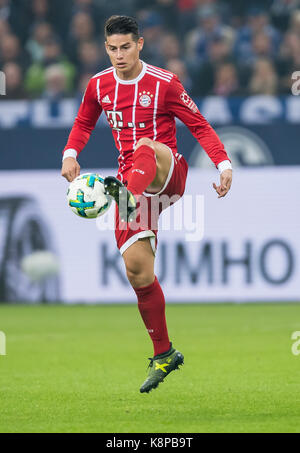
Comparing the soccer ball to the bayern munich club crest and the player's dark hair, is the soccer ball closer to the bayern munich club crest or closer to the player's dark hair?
the bayern munich club crest

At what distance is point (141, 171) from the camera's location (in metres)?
5.38

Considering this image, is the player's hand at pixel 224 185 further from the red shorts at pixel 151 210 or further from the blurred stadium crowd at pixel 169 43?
the blurred stadium crowd at pixel 169 43

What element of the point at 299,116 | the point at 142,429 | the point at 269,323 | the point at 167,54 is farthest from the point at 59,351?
the point at 167,54

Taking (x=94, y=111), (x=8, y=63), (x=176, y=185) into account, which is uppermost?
(x=8, y=63)

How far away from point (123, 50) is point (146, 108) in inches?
15.2

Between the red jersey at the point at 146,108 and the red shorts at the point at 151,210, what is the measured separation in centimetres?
20

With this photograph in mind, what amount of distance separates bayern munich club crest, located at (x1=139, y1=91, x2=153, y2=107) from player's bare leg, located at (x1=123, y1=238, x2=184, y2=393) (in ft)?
2.63

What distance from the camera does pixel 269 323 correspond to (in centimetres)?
995

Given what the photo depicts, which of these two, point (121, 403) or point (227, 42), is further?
point (227, 42)

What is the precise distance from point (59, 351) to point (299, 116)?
4914 millimetres

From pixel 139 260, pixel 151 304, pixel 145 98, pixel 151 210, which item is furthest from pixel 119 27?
pixel 151 304

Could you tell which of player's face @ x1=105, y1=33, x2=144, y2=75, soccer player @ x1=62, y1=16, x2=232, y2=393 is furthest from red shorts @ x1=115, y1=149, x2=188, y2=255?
player's face @ x1=105, y1=33, x2=144, y2=75

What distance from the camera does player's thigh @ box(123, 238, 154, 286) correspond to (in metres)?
5.68
